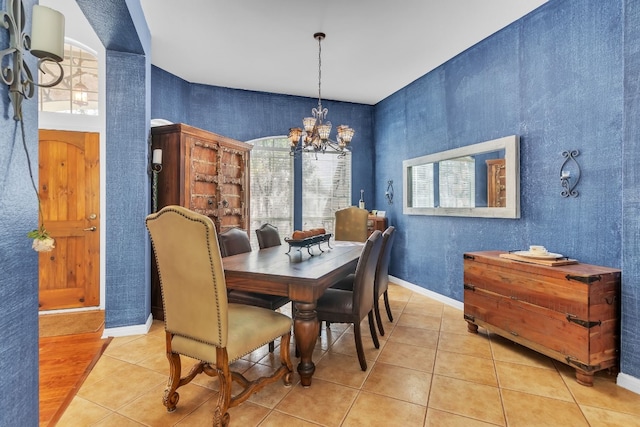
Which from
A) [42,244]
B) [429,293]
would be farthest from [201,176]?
[429,293]

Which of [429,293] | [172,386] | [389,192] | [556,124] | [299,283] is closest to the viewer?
[172,386]

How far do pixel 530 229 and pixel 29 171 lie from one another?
11.5ft

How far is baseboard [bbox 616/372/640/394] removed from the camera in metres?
2.06

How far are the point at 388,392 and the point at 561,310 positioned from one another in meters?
1.32

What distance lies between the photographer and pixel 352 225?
15.4 ft

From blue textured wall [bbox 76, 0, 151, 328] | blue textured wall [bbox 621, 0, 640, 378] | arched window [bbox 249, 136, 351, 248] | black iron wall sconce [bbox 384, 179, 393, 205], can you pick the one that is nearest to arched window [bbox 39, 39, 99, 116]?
blue textured wall [bbox 76, 0, 151, 328]

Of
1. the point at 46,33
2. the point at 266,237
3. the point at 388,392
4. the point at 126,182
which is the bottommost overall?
the point at 388,392

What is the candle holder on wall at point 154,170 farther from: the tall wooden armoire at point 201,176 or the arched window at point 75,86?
the arched window at point 75,86

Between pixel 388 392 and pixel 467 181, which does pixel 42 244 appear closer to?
pixel 388 392

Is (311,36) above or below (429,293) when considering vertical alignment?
above

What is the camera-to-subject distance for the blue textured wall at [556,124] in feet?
6.99

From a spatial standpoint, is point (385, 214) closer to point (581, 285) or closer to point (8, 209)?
point (581, 285)

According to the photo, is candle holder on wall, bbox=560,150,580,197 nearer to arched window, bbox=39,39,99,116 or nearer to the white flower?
the white flower

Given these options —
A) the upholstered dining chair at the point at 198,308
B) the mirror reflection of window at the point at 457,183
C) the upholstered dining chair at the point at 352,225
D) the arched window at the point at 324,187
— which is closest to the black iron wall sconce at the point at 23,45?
the upholstered dining chair at the point at 198,308
